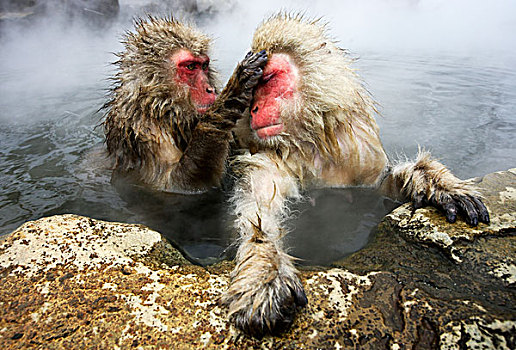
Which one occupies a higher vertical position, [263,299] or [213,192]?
[263,299]

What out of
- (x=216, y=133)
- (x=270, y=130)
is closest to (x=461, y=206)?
(x=270, y=130)

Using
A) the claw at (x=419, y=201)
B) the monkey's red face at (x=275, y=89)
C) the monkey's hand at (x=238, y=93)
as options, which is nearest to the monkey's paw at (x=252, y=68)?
the monkey's hand at (x=238, y=93)

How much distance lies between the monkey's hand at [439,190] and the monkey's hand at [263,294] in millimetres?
1079

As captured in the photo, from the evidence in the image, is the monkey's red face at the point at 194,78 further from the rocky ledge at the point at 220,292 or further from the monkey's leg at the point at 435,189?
the monkey's leg at the point at 435,189

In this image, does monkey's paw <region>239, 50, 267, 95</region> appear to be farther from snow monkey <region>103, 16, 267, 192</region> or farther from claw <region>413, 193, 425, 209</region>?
claw <region>413, 193, 425, 209</region>

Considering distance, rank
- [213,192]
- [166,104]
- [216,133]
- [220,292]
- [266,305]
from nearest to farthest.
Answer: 1. [266,305]
2. [220,292]
3. [216,133]
4. [166,104]
5. [213,192]

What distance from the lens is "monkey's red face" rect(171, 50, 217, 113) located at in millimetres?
2949

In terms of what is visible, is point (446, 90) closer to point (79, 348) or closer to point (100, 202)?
point (100, 202)

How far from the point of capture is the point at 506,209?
2215 millimetres

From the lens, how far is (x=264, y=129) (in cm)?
240

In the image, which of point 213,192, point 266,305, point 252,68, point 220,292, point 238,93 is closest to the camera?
point 266,305

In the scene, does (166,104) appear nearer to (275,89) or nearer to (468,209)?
(275,89)

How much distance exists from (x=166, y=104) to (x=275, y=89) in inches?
40.3

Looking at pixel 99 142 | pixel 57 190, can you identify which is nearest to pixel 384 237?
pixel 57 190
